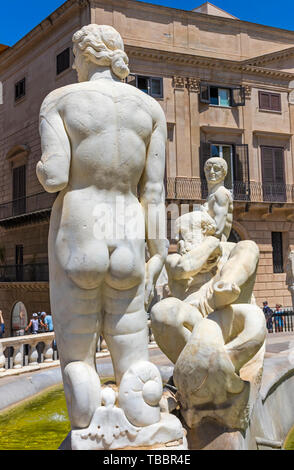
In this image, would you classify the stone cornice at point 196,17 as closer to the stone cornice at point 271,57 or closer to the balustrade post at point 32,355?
the stone cornice at point 271,57

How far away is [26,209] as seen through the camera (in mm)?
21797

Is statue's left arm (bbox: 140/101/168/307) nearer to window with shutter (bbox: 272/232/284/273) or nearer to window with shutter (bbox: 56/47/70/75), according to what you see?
window with shutter (bbox: 56/47/70/75)

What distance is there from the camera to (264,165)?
842 inches

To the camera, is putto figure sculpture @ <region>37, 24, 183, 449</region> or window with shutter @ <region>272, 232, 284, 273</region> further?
window with shutter @ <region>272, 232, 284, 273</region>

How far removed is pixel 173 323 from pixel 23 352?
3778 mm

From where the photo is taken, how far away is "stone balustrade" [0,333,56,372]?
591cm

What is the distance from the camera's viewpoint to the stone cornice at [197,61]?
18.8 m

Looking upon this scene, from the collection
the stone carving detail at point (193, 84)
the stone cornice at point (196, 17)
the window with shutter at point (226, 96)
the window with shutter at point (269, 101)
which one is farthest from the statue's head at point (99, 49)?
the window with shutter at point (269, 101)

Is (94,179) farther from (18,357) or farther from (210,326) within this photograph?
(18,357)

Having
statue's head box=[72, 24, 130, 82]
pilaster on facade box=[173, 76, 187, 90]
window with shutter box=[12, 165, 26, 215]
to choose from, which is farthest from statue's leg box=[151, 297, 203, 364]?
window with shutter box=[12, 165, 26, 215]

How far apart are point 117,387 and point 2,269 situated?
72.0ft

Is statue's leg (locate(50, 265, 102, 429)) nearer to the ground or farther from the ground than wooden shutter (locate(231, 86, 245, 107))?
nearer to the ground

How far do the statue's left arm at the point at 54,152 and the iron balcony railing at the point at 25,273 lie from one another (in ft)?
55.2
